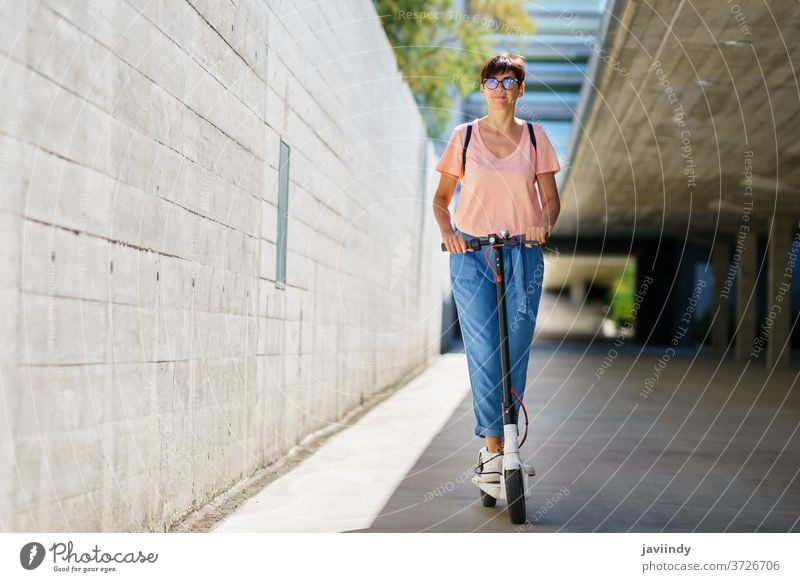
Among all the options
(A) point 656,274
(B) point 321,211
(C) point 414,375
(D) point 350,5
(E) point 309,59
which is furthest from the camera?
(A) point 656,274

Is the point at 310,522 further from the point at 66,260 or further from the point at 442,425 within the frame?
the point at 442,425

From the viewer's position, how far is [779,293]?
18.0 m

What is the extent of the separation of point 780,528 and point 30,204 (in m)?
2.90

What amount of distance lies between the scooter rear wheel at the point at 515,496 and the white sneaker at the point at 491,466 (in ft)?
0.73

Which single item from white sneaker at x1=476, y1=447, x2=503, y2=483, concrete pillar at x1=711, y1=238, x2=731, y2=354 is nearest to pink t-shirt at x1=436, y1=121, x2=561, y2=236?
white sneaker at x1=476, y1=447, x2=503, y2=483

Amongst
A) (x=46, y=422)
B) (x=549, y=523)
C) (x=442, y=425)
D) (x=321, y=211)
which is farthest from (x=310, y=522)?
(x=442, y=425)

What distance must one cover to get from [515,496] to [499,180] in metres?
1.19

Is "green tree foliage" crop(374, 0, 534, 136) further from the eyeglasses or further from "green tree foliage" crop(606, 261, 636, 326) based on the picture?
"green tree foliage" crop(606, 261, 636, 326)

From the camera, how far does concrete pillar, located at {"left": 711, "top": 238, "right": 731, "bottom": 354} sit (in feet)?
78.2

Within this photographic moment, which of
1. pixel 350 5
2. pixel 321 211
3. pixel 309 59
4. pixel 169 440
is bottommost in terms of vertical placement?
pixel 169 440

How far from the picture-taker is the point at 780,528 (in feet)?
13.2

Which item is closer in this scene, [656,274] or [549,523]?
[549,523]

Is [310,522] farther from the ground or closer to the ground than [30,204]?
closer to the ground

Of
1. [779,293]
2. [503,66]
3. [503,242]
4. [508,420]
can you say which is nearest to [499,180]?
[503,242]
